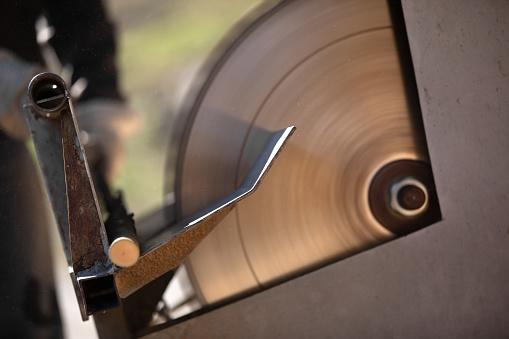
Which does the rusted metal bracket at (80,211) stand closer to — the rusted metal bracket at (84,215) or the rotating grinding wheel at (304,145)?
the rusted metal bracket at (84,215)

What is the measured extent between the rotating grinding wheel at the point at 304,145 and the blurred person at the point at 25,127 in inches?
5.1

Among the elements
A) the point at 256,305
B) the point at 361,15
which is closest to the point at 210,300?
the point at 256,305

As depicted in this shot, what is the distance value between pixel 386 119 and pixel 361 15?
0.17m

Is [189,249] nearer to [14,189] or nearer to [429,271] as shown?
[14,189]

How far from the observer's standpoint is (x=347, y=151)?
0.85 metres

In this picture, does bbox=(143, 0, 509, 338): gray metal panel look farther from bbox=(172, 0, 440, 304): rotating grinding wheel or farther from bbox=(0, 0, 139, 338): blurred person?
bbox=(0, 0, 139, 338): blurred person

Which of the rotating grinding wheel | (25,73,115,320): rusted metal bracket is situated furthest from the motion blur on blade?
(25,73,115,320): rusted metal bracket

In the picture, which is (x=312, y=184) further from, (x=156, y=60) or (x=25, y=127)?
(x=25, y=127)

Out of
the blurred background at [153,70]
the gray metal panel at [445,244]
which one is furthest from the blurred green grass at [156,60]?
the gray metal panel at [445,244]

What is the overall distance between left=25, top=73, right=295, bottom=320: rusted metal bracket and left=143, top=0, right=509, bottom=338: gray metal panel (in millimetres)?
172

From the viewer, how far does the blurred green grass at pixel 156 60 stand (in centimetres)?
80

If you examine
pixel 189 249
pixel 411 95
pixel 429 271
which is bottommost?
pixel 429 271

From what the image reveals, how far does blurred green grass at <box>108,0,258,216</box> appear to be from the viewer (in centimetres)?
80

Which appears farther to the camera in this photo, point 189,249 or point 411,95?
point 411,95
